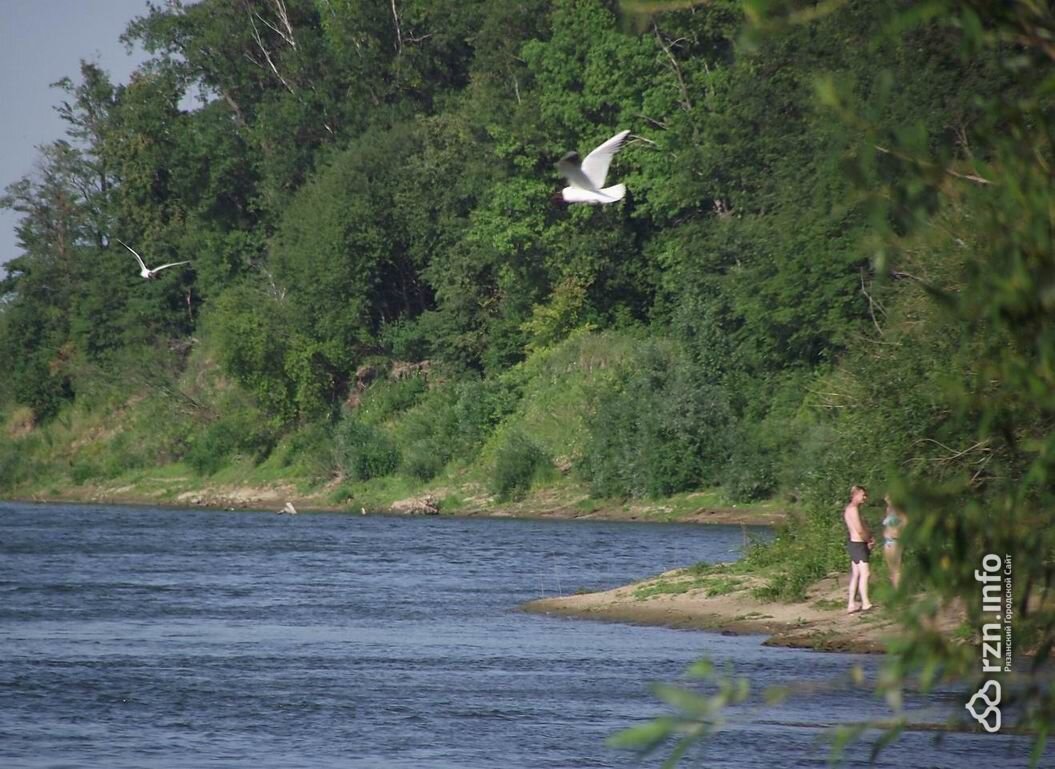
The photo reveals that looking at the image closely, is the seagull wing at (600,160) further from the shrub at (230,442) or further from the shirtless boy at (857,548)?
the shrub at (230,442)

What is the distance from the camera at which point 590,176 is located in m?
19.7

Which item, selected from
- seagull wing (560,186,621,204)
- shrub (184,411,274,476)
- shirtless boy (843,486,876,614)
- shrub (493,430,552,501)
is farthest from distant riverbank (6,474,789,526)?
seagull wing (560,186,621,204)

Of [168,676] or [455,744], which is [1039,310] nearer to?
[455,744]

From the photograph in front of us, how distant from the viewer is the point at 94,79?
86250mm

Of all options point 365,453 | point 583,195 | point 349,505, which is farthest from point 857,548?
point 365,453

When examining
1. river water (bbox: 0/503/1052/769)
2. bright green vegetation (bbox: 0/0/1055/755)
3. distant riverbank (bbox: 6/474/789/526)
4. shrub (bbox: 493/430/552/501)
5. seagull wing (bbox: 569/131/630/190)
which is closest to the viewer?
river water (bbox: 0/503/1052/769)

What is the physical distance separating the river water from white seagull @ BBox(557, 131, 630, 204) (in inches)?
206

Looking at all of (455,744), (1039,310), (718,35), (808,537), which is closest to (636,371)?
(718,35)

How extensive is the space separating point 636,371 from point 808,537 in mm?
29643

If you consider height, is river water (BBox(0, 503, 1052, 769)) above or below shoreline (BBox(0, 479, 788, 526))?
below

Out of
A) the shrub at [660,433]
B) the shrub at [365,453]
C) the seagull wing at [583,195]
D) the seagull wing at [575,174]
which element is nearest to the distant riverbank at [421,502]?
the shrub at [660,433]

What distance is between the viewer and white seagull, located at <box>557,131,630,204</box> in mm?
17391

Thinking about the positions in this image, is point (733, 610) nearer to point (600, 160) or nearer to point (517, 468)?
point (600, 160)

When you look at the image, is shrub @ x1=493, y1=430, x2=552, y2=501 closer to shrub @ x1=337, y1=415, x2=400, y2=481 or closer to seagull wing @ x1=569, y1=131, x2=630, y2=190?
shrub @ x1=337, y1=415, x2=400, y2=481
